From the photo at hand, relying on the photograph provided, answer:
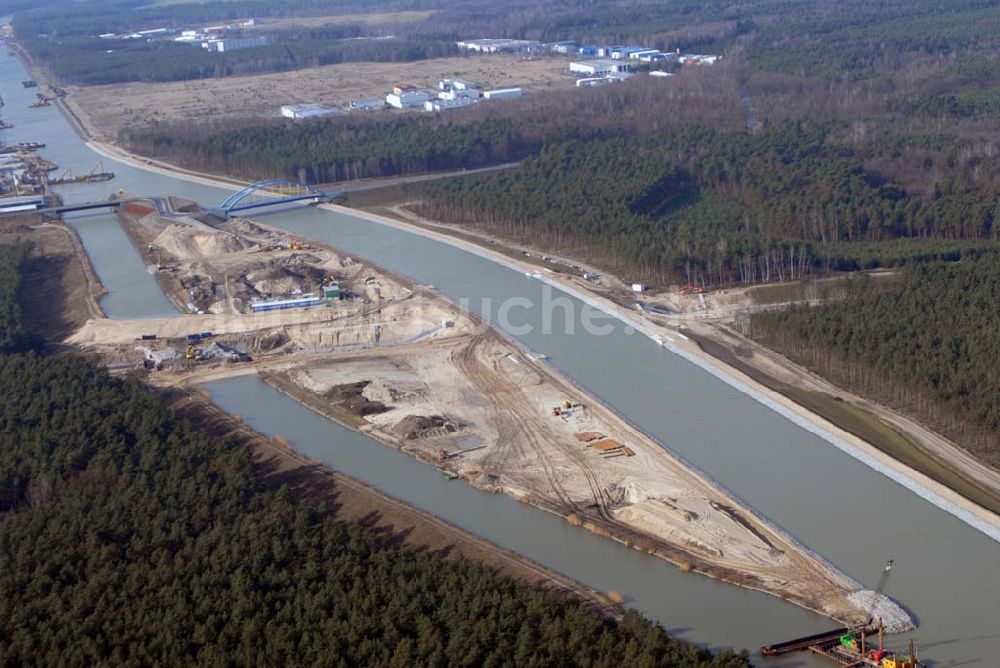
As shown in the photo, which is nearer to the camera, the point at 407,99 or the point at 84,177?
the point at 84,177

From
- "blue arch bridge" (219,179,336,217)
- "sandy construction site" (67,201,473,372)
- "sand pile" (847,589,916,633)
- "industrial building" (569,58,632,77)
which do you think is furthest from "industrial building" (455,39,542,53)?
"sand pile" (847,589,916,633)

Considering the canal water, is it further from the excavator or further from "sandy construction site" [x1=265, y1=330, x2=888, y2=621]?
the excavator

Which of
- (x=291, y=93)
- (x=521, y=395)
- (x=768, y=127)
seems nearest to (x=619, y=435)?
(x=521, y=395)

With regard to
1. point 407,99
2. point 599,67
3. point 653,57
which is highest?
point 653,57

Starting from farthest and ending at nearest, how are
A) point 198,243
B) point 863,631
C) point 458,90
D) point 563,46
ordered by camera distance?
1. point 563,46
2. point 458,90
3. point 198,243
4. point 863,631

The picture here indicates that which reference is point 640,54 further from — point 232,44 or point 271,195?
point 271,195

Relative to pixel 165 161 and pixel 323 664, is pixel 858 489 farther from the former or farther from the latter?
pixel 165 161

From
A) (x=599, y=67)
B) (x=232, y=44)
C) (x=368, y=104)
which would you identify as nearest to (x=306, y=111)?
(x=368, y=104)
